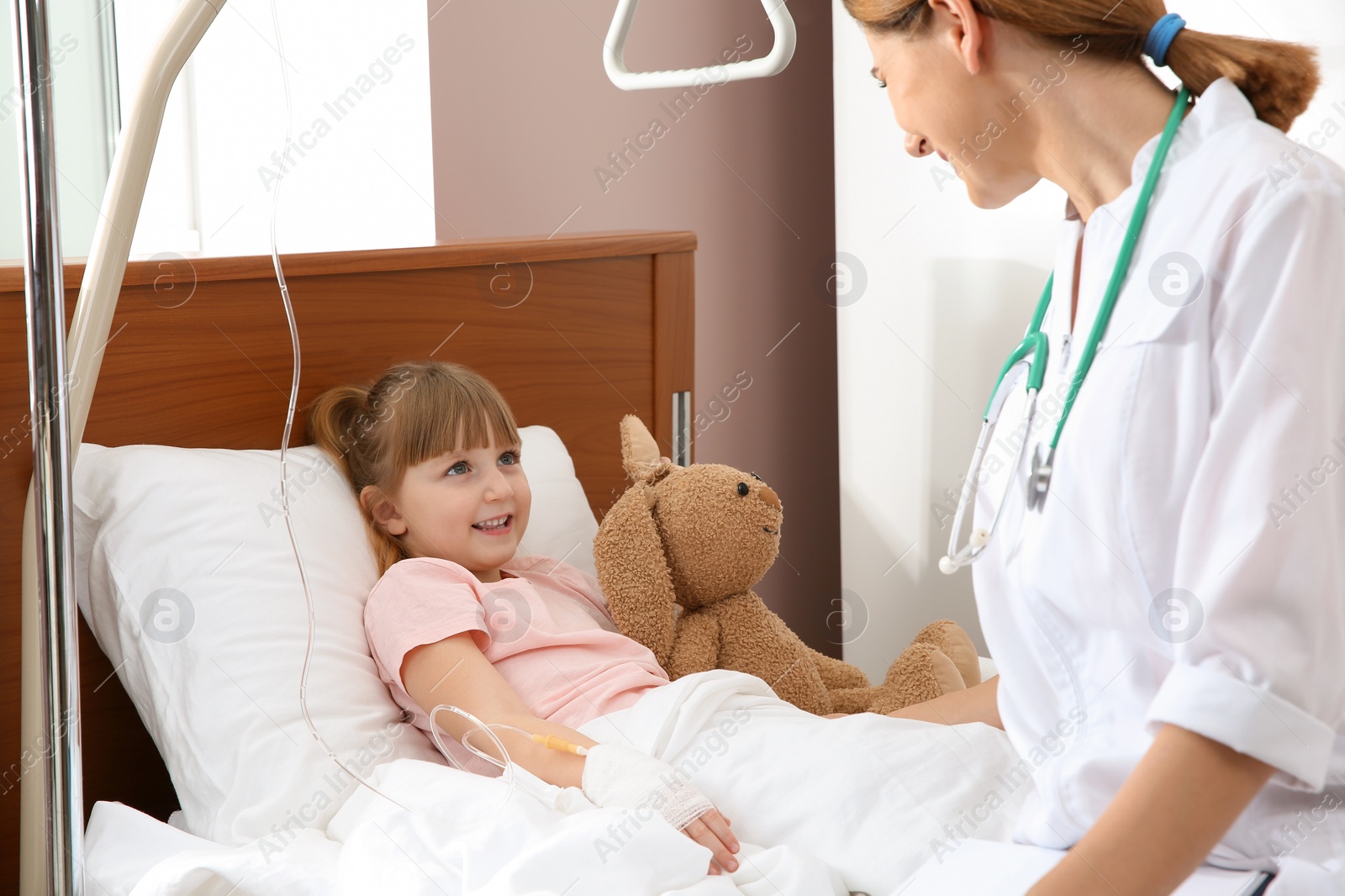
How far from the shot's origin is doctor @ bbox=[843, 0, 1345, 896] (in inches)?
25.1

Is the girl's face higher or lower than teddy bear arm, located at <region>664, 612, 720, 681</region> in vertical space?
higher

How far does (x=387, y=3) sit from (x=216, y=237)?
0.50m

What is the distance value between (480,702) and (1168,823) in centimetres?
77

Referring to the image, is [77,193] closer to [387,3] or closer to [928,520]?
[387,3]

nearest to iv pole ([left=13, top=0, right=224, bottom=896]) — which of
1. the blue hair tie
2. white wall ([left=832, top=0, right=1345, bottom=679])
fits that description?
the blue hair tie

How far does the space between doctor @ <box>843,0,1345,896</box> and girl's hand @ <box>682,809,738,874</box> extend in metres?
0.27

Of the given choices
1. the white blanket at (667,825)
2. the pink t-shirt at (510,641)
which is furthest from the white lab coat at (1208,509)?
the pink t-shirt at (510,641)

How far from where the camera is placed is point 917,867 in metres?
0.98

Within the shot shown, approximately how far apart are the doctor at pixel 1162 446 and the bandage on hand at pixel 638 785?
31 centimetres

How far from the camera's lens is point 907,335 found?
196cm

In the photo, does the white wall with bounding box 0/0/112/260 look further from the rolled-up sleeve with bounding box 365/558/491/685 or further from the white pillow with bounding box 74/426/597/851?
the rolled-up sleeve with bounding box 365/558/491/685

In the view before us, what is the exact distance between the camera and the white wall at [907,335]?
183 cm

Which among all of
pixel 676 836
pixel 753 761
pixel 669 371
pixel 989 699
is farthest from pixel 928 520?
pixel 676 836

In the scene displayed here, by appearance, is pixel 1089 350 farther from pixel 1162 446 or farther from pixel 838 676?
pixel 838 676
